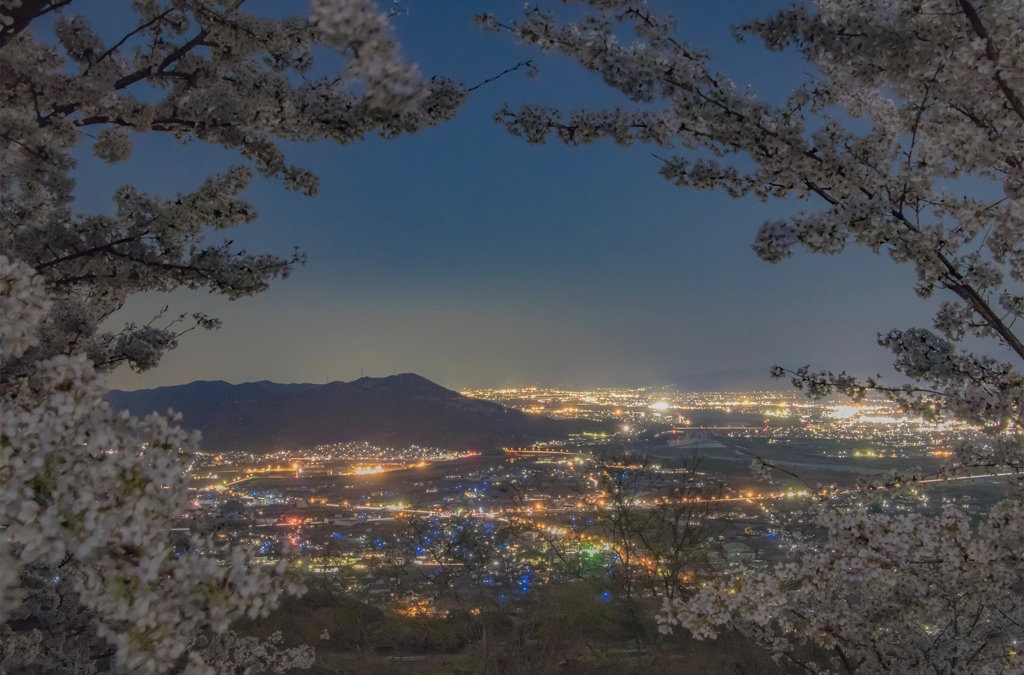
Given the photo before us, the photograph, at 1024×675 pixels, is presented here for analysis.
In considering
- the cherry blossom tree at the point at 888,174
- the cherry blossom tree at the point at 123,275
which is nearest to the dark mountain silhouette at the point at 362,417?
the cherry blossom tree at the point at 123,275

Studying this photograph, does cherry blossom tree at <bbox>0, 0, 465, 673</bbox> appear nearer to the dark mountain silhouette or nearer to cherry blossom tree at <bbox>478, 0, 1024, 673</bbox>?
cherry blossom tree at <bbox>478, 0, 1024, 673</bbox>

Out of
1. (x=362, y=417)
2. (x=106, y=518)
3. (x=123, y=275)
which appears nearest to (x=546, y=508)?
(x=123, y=275)

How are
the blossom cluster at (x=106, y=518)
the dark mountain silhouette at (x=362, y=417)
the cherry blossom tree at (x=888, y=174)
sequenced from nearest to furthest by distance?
the blossom cluster at (x=106, y=518) < the cherry blossom tree at (x=888, y=174) < the dark mountain silhouette at (x=362, y=417)

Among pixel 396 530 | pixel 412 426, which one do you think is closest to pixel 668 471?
pixel 396 530

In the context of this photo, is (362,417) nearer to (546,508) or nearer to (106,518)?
(546,508)

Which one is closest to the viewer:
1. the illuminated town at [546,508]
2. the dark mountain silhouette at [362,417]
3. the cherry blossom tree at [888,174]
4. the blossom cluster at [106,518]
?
the blossom cluster at [106,518]

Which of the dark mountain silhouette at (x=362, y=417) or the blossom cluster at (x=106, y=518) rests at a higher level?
the blossom cluster at (x=106, y=518)

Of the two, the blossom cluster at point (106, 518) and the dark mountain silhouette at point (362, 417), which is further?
the dark mountain silhouette at point (362, 417)

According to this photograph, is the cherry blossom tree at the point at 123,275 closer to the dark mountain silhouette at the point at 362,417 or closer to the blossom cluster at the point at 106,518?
the blossom cluster at the point at 106,518
